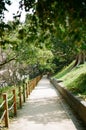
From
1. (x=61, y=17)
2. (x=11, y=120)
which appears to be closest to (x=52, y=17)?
(x=61, y=17)

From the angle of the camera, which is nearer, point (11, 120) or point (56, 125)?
point (56, 125)

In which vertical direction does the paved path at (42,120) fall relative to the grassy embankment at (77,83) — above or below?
below

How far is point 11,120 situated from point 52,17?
19.5 ft

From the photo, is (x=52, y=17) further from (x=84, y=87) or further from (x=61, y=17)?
(x=84, y=87)

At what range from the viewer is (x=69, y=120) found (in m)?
12.6

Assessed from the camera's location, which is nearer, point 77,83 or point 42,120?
point 42,120

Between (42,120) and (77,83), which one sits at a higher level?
(77,83)

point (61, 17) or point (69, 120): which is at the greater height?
point (61, 17)

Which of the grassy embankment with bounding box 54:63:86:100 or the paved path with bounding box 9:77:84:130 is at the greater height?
the grassy embankment with bounding box 54:63:86:100

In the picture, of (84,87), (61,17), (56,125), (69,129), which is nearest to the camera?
(61,17)

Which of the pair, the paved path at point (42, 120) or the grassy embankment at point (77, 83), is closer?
the paved path at point (42, 120)

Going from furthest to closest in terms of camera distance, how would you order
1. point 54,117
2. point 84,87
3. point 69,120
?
point 84,87, point 54,117, point 69,120

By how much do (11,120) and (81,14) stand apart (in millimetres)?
6899

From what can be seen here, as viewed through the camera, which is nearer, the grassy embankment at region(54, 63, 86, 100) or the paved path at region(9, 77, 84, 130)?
the paved path at region(9, 77, 84, 130)
